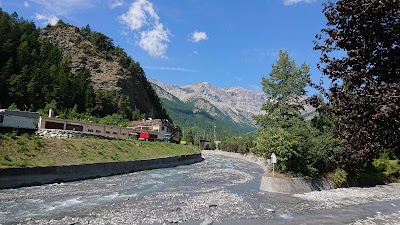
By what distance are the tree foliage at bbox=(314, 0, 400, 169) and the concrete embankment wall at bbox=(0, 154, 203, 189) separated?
28.0m

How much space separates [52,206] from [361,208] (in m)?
23.7

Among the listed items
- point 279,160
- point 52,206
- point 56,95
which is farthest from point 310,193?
point 56,95

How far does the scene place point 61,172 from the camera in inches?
1286

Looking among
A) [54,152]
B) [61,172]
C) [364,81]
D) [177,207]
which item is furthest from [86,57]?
[364,81]

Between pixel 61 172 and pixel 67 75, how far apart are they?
78.0 m

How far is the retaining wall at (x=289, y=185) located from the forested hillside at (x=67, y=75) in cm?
7206

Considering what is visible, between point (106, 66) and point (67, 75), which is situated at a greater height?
point (106, 66)

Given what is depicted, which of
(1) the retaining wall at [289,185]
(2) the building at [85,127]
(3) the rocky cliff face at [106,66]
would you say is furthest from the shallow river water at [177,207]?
(3) the rocky cliff face at [106,66]

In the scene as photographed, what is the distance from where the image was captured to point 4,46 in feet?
287

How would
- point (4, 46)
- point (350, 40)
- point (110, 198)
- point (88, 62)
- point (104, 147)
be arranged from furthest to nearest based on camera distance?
point (88, 62), point (4, 46), point (104, 147), point (110, 198), point (350, 40)

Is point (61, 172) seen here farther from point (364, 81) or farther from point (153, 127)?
point (153, 127)

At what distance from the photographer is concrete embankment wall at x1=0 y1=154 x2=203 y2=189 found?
26933mm

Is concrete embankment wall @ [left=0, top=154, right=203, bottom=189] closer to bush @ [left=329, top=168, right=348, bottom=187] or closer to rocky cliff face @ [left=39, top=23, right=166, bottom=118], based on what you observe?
bush @ [left=329, top=168, right=348, bottom=187]

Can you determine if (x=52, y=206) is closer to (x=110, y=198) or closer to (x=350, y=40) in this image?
(x=110, y=198)
